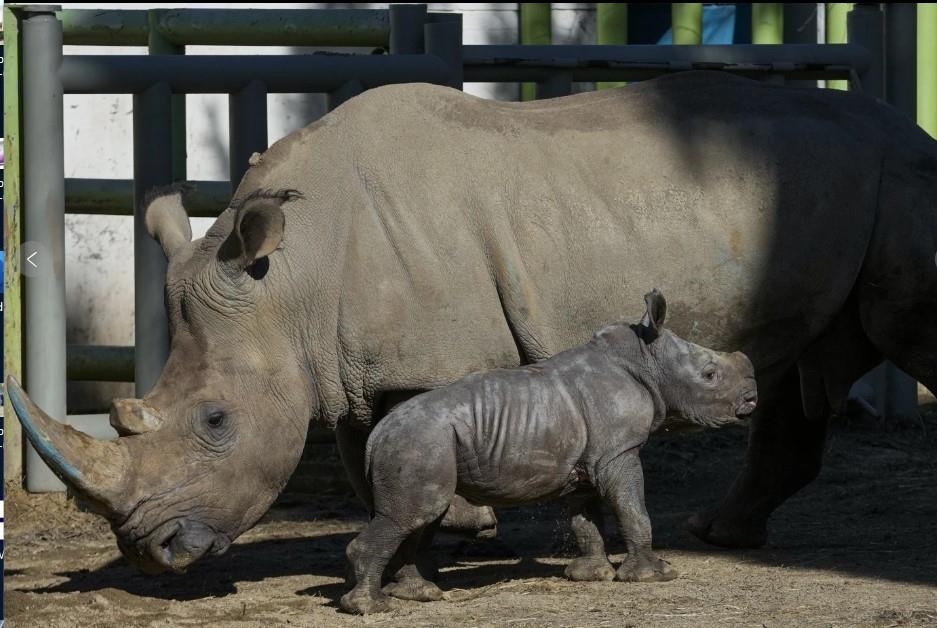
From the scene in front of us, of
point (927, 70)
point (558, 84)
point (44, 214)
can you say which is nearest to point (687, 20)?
point (927, 70)

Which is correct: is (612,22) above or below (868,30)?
above

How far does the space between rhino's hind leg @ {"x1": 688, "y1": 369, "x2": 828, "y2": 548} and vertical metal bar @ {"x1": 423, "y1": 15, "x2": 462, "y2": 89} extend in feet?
7.09

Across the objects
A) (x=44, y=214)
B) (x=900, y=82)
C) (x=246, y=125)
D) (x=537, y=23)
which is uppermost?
(x=537, y=23)

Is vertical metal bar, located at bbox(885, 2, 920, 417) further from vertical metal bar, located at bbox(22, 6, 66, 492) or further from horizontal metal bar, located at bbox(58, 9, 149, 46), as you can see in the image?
vertical metal bar, located at bbox(22, 6, 66, 492)

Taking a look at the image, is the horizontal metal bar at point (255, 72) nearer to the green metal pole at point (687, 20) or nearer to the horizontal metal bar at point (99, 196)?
the horizontal metal bar at point (99, 196)

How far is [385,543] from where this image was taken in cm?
519

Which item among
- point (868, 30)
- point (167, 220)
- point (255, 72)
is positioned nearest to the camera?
point (167, 220)

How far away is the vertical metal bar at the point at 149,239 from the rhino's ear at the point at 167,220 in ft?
5.46

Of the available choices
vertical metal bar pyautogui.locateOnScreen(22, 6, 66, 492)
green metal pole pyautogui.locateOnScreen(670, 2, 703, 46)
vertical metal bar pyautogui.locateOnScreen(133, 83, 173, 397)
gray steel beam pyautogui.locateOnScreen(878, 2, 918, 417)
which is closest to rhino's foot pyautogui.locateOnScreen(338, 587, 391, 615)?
vertical metal bar pyautogui.locateOnScreen(133, 83, 173, 397)

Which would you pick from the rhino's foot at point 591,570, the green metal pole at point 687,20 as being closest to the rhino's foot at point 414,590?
the rhino's foot at point 591,570

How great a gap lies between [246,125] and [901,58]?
3.85 metres

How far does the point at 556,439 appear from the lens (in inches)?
211

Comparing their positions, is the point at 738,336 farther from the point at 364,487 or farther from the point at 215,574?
the point at 215,574

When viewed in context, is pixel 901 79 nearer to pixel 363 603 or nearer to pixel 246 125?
pixel 246 125
